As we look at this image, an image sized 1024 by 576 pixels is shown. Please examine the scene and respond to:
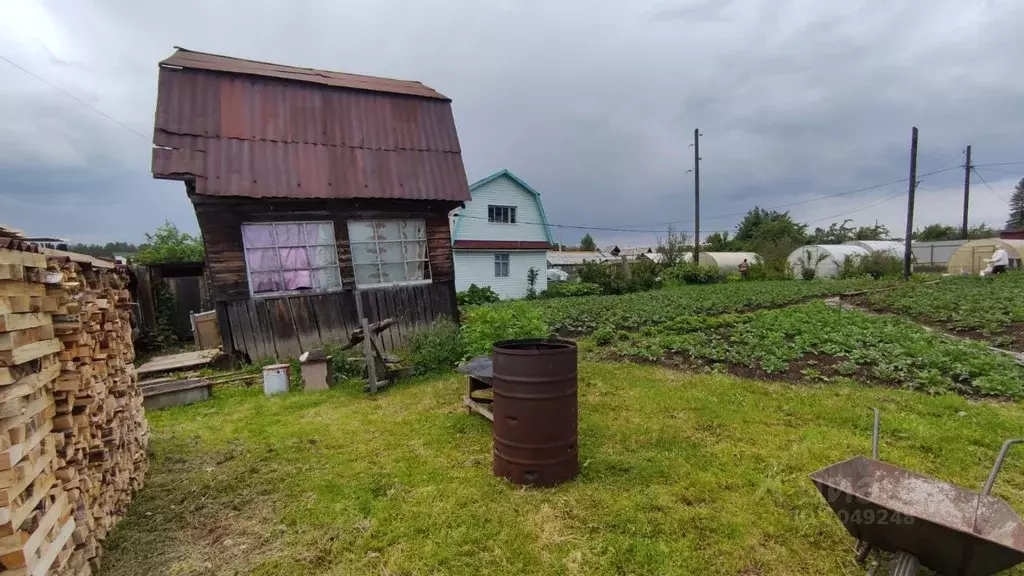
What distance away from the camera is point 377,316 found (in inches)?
382

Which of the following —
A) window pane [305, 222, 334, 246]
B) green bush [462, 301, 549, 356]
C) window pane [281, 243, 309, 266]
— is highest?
window pane [305, 222, 334, 246]

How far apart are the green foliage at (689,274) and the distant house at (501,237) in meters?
7.88

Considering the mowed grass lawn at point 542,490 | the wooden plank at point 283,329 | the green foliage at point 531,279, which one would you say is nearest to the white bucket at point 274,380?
the mowed grass lawn at point 542,490

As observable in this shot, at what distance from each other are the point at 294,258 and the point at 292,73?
167 inches

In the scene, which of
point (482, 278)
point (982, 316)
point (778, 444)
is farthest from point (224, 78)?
point (982, 316)

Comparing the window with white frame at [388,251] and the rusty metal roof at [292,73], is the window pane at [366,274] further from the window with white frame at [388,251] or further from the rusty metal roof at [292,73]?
the rusty metal roof at [292,73]

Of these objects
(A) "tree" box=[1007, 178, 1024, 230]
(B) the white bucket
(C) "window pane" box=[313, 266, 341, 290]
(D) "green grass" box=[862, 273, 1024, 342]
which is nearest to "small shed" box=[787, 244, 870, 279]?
(D) "green grass" box=[862, 273, 1024, 342]

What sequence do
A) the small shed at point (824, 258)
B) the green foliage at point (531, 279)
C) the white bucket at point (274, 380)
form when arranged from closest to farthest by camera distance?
the white bucket at point (274, 380)
the green foliage at point (531, 279)
the small shed at point (824, 258)

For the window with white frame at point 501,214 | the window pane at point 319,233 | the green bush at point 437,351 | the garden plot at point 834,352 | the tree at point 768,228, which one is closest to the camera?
the garden plot at point 834,352

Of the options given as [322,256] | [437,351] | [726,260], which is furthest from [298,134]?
[726,260]

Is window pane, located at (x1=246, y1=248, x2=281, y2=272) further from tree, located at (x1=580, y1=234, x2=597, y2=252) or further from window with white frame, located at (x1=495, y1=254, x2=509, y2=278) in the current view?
tree, located at (x1=580, y1=234, x2=597, y2=252)

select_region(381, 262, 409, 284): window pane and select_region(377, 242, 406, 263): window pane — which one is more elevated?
select_region(377, 242, 406, 263): window pane

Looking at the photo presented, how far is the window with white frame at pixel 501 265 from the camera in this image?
77.5 feet

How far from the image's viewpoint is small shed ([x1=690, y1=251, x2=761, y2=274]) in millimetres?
32875
